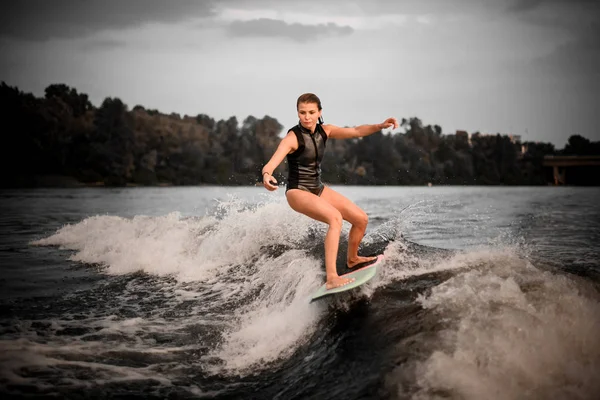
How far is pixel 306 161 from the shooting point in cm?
595

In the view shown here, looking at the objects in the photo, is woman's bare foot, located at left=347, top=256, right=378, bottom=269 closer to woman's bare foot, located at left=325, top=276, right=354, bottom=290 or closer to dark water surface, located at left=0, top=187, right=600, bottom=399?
dark water surface, located at left=0, top=187, right=600, bottom=399

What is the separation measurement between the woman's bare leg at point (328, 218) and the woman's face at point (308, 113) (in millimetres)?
839

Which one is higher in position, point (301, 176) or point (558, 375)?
point (301, 176)

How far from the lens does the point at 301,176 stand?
597 centimetres

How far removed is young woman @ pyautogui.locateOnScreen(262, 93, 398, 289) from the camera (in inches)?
220

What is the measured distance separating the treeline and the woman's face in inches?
3231

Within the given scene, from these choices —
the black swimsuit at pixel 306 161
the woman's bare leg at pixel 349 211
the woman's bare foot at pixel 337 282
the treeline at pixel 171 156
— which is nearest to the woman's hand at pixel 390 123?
the black swimsuit at pixel 306 161

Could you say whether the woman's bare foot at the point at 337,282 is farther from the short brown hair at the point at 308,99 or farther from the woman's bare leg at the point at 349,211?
the short brown hair at the point at 308,99

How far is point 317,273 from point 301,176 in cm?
141

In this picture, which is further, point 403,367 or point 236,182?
point 236,182

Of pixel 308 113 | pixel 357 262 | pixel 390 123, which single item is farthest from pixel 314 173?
pixel 357 262

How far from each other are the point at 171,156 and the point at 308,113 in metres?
108

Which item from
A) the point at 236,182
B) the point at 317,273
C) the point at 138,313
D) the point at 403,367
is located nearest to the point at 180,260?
the point at 138,313

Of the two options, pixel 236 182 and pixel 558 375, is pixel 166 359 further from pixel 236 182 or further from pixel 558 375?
pixel 236 182
